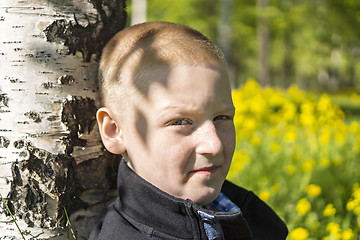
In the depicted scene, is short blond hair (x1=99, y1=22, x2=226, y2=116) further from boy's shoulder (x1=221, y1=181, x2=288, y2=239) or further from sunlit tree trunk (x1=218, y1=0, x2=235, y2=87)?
sunlit tree trunk (x1=218, y1=0, x2=235, y2=87)

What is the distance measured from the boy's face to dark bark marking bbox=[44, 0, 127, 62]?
0.42 m

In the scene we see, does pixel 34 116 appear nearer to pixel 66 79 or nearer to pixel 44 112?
pixel 44 112

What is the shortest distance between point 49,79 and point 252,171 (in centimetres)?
231

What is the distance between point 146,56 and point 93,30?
367 millimetres

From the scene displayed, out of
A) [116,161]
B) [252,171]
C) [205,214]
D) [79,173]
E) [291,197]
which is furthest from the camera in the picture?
[252,171]

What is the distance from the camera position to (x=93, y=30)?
1.71 m

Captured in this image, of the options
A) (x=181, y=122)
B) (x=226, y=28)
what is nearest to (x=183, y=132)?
(x=181, y=122)

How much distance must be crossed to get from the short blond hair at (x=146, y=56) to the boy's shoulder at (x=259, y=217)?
2.18 ft

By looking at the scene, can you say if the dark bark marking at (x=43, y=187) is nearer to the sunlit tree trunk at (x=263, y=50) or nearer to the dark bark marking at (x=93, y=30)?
the dark bark marking at (x=93, y=30)

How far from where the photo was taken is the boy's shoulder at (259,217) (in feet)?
5.68

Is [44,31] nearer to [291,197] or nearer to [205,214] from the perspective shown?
[205,214]

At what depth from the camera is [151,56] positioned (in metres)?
1.49

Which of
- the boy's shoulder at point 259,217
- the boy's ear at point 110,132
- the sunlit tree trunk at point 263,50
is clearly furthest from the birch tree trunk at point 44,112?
the sunlit tree trunk at point 263,50

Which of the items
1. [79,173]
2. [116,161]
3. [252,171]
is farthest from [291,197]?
[79,173]
